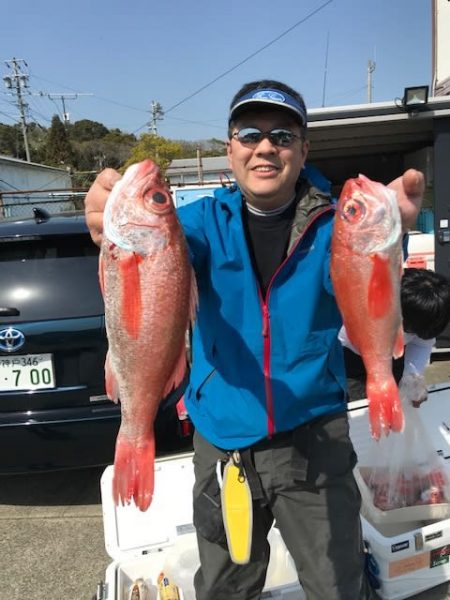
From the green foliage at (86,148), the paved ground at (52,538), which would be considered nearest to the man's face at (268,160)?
the paved ground at (52,538)

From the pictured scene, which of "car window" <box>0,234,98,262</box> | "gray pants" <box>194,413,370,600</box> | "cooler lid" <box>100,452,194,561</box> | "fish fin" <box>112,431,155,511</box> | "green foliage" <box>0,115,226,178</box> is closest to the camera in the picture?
"fish fin" <box>112,431,155,511</box>

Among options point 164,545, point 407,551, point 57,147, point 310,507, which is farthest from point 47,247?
point 57,147

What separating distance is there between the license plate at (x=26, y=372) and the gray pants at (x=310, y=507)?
147 cm

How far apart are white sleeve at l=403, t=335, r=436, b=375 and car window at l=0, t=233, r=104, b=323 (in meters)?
1.92

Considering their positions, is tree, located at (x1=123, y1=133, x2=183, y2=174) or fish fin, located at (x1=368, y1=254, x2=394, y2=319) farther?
tree, located at (x1=123, y1=133, x2=183, y2=174)

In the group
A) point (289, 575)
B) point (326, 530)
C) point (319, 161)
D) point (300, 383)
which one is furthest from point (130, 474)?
point (319, 161)

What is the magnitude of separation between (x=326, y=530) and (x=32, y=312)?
6.78 feet

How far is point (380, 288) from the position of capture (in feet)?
4.77

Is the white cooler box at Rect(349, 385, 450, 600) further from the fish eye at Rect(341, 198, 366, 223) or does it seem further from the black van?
the fish eye at Rect(341, 198, 366, 223)

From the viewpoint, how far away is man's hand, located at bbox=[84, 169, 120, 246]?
1.52m

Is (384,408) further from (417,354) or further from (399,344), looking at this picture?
(417,354)

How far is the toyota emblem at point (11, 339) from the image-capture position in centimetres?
299

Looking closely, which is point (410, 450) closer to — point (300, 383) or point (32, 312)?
point (300, 383)

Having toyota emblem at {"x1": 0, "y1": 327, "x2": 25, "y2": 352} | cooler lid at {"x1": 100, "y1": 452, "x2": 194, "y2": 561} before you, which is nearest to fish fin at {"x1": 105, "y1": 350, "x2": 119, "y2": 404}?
cooler lid at {"x1": 100, "y1": 452, "x2": 194, "y2": 561}
